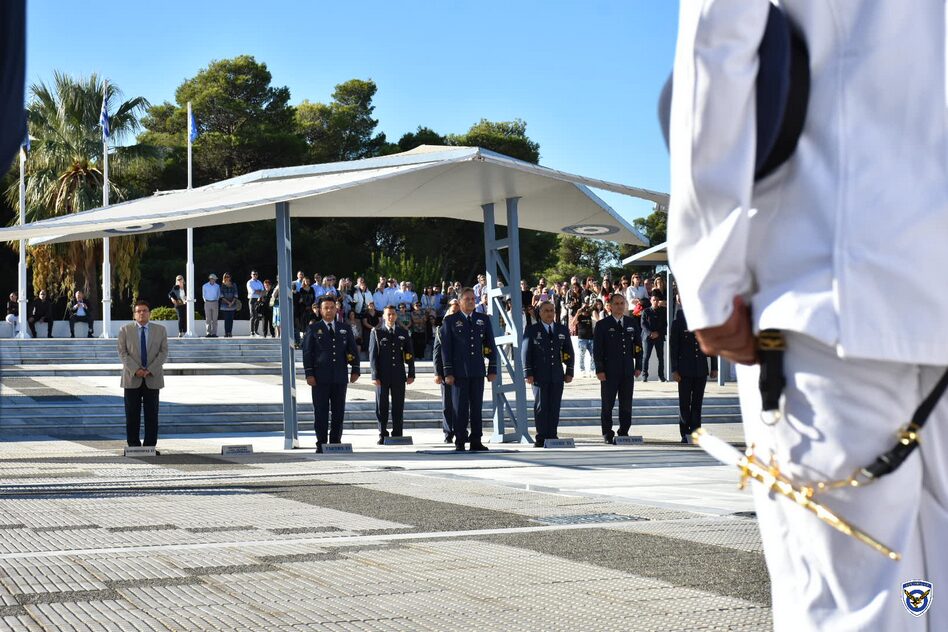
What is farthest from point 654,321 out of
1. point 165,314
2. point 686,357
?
point 165,314

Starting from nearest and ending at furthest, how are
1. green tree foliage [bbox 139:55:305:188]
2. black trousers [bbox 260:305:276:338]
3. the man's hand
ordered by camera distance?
the man's hand
black trousers [bbox 260:305:276:338]
green tree foliage [bbox 139:55:305:188]

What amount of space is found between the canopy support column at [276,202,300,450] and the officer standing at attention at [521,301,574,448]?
3.26 meters

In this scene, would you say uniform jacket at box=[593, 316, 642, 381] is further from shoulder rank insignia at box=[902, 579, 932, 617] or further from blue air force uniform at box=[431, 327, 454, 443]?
shoulder rank insignia at box=[902, 579, 932, 617]

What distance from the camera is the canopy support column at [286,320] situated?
1603cm

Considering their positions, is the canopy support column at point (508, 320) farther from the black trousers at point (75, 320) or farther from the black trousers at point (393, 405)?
the black trousers at point (75, 320)

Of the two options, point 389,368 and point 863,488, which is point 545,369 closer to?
point 389,368

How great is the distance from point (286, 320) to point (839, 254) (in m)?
14.3

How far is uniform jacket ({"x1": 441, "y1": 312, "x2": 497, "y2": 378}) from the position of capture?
53.9ft

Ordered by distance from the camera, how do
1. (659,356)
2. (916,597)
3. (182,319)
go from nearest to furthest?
(916,597)
(659,356)
(182,319)

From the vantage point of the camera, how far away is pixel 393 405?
18.0 metres

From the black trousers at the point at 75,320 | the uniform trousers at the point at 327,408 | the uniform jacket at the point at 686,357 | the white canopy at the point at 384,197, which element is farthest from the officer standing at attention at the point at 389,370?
the black trousers at the point at 75,320

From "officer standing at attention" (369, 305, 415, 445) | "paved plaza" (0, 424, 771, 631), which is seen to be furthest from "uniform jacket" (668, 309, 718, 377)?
"paved plaza" (0, 424, 771, 631)

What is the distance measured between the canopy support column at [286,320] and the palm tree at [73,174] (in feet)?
91.8

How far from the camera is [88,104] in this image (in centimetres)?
4544
